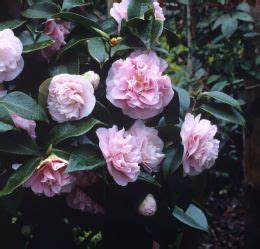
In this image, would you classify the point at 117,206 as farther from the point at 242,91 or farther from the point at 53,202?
the point at 242,91

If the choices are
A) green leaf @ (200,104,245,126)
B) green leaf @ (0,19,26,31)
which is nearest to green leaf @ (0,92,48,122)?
green leaf @ (0,19,26,31)

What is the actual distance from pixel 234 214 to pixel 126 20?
2.36 metres

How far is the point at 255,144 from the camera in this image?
245 cm

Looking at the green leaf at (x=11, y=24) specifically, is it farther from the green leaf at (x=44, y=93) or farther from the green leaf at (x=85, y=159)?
the green leaf at (x=85, y=159)

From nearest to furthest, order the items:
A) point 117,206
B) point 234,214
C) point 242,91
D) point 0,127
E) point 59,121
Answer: point 0,127
point 59,121
point 117,206
point 242,91
point 234,214

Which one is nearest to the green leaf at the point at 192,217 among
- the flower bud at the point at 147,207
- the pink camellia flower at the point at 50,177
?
the flower bud at the point at 147,207

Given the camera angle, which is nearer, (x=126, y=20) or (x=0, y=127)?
(x=0, y=127)

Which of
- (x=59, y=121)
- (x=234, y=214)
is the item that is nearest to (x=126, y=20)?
(x=59, y=121)

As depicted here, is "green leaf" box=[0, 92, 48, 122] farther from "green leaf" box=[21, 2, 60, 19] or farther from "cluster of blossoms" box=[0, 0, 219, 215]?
"green leaf" box=[21, 2, 60, 19]

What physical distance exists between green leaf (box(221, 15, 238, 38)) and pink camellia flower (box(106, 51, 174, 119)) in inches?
43.4

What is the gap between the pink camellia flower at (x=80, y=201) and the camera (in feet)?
4.66

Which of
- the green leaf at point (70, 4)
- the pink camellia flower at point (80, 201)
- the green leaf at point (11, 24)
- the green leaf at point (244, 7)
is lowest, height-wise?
the green leaf at point (244, 7)

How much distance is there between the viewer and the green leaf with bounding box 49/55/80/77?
1.42m

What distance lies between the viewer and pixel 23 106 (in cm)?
130
